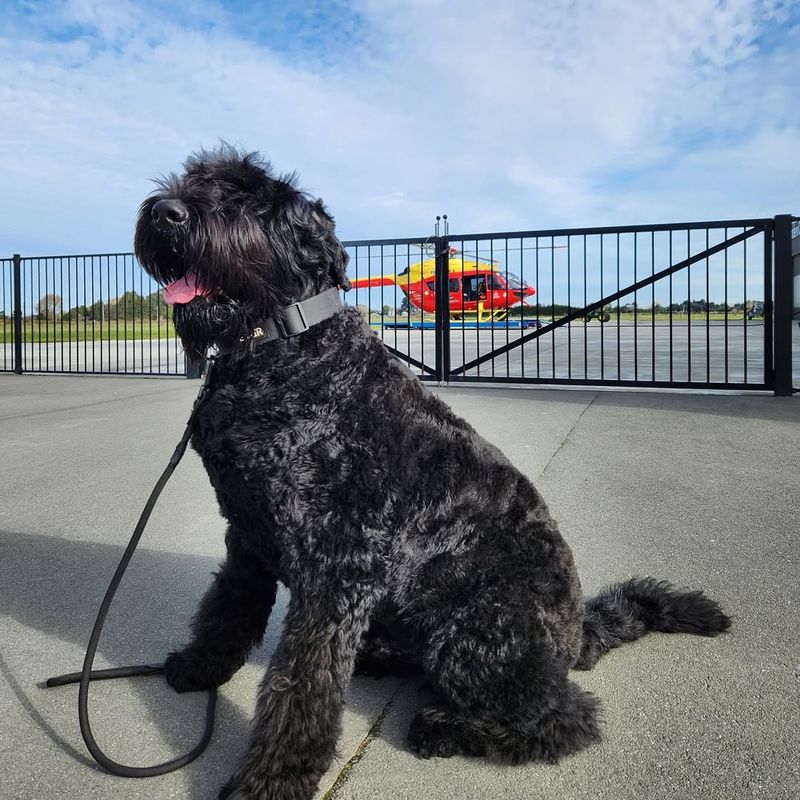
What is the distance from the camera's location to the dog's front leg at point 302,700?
1.50 metres

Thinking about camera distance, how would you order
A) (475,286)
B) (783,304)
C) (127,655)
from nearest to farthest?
(127,655) < (783,304) < (475,286)

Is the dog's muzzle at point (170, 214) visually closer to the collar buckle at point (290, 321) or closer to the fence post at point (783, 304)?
the collar buckle at point (290, 321)

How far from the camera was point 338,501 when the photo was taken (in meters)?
1.64

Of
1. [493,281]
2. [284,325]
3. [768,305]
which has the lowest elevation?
[284,325]

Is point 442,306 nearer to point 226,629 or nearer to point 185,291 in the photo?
point 226,629

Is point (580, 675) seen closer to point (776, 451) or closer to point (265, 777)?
point (265, 777)

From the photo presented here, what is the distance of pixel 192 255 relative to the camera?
165cm

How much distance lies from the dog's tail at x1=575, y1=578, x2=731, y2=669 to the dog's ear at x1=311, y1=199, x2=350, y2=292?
1.31 m

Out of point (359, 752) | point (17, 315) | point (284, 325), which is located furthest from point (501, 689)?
point (17, 315)

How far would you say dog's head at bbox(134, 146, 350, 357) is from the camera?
165cm

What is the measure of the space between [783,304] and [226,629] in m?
7.62

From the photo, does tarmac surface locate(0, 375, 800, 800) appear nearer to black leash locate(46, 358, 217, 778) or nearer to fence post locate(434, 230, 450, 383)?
black leash locate(46, 358, 217, 778)

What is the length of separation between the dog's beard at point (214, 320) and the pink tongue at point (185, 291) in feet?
0.04

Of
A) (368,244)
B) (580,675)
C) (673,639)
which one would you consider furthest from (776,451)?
(368,244)
